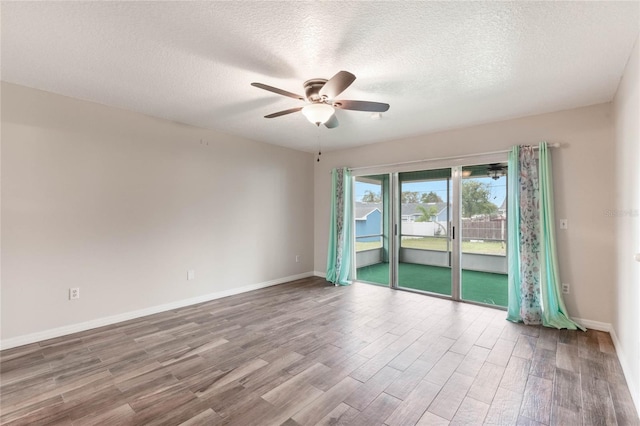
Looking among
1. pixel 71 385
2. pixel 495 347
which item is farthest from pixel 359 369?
pixel 71 385

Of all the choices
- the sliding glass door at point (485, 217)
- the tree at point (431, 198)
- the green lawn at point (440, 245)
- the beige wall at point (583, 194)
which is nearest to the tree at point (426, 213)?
the tree at point (431, 198)

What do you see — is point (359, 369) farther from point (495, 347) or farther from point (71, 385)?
point (71, 385)

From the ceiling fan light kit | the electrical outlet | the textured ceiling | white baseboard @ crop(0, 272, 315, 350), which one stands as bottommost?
white baseboard @ crop(0, 272, 315, 350)

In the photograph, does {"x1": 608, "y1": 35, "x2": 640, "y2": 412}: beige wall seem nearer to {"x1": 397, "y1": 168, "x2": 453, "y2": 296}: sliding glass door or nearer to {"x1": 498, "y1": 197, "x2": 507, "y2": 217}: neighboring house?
{"x1": 498, "y1": 197, "x2": 507, "y2": 217}: neighboring house

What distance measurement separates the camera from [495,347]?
287 centimetres

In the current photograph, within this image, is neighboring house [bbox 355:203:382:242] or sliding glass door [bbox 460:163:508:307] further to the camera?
neighboring house [bbox 355:203:382:242]

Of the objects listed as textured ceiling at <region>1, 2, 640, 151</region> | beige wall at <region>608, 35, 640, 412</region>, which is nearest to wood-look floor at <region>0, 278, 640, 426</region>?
beige wall at <region>608, 35, 640, 412</region>

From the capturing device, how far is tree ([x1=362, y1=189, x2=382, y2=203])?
5.59 meters

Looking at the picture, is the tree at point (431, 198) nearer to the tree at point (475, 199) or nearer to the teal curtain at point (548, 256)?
the tree at point (475, 199)

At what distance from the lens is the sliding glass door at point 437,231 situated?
4.30m

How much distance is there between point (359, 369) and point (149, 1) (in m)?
3.05

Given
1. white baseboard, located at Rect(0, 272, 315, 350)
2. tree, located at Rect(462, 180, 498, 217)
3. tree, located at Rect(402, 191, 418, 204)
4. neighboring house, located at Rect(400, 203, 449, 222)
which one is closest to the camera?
white baseboard, located at Rect(0, 272, 315, 350)

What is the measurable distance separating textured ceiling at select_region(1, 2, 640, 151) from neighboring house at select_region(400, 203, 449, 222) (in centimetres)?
169

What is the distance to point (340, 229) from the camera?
18.0ft
